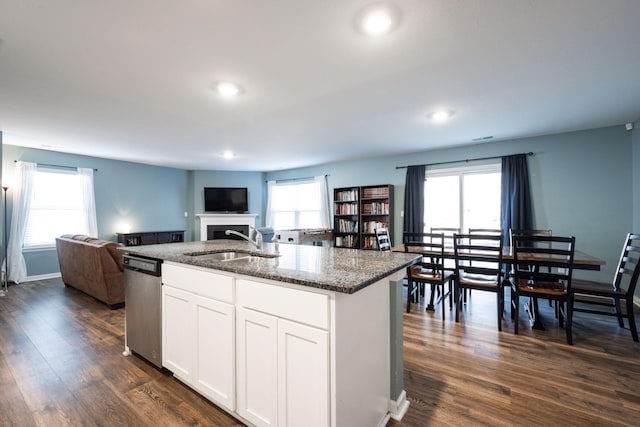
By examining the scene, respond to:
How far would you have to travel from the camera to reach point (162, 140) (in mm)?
4523

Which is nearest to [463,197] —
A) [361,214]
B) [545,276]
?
[361,214]

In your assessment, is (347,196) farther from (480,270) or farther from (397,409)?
(397,409)

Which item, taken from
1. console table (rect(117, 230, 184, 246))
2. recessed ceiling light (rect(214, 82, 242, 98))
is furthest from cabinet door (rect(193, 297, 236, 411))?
console table (rect(117, 230, 184, 246))

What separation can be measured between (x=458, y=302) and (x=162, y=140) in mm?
4957

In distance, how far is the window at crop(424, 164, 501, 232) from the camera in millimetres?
4793

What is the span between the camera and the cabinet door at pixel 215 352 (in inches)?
64.3

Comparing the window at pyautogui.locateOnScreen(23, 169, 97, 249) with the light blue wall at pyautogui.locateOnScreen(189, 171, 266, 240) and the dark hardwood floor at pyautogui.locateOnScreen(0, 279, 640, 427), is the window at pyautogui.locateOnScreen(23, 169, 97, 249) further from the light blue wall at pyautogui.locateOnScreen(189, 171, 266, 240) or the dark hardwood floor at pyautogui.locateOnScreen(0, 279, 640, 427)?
the dark hardwood floor at pyautogui.locateOnScreen(0, 279, 640, 427)

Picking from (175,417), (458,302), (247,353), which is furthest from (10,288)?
(458,302)

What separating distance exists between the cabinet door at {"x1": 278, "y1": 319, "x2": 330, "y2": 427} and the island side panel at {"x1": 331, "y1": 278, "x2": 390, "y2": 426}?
5 centimetres

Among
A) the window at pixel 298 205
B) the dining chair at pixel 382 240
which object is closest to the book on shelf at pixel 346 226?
the window at pixel 298 205

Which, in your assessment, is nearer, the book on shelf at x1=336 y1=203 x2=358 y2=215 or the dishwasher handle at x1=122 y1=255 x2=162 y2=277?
the dishwasher handle at x1=122 y1=255 x2=162 y2=277

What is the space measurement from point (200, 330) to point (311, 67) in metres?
2.19

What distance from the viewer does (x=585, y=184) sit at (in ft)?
13.3

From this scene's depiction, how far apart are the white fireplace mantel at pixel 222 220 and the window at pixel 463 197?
178 inches
